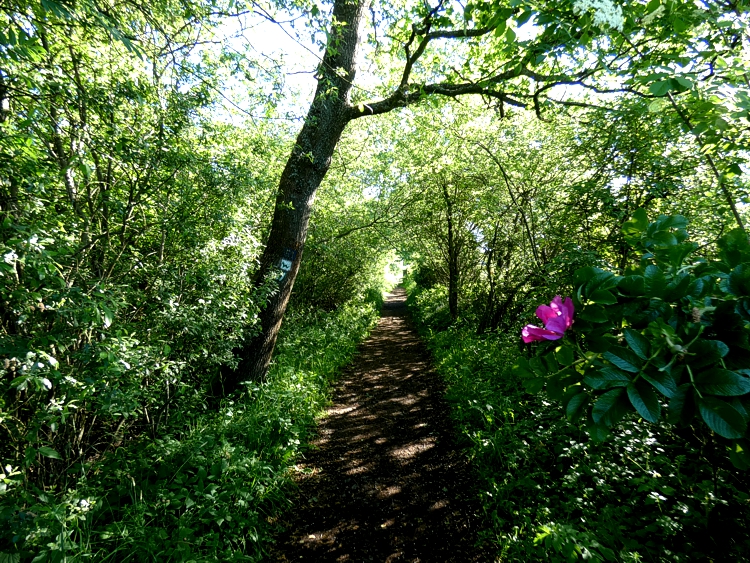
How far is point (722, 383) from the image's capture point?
81 cm

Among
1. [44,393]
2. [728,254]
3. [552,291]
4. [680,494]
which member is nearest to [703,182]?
[552,291]

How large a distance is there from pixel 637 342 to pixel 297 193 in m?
4.12

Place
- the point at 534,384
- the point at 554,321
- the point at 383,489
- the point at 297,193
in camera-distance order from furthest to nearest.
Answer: the point at 297,193 → the point at 383,489 → the point at 534,384 → the point at 554,321

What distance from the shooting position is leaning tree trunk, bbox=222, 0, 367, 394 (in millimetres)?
4141

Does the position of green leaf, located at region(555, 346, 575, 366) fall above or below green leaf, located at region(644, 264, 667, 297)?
below

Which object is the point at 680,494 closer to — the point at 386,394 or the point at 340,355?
the point at 386,394

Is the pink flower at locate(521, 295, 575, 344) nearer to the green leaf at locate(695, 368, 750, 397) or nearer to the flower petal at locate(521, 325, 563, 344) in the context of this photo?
the flower petal at locate(521, 325, 563, 344)

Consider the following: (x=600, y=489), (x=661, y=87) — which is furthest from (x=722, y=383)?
(x=600, y=489)

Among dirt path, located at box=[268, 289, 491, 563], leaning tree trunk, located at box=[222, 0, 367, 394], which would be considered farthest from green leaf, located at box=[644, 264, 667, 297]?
leaning tree trunk, located at box=[222, 0, 367, 394]

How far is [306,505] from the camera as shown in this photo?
3.46 m

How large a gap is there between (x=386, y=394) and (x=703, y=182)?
214 inches

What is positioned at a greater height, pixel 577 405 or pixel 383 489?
pixel 577 405

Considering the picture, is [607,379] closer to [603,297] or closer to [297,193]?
[603,297]

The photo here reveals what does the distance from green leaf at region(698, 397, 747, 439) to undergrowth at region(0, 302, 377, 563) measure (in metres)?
3.13
